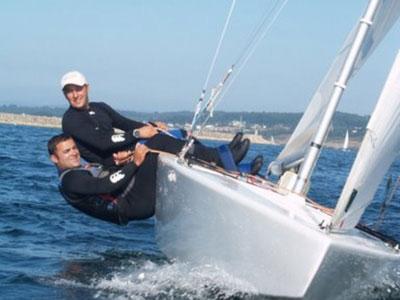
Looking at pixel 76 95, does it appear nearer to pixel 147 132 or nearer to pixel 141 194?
pixel 147 132

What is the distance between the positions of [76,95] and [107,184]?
2.99 feet

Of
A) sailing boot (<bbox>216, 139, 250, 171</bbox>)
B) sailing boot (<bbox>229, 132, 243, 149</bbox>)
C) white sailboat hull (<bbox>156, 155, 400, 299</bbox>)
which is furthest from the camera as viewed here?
sailing boot (<bbox>229, 132, 243, 149</bbox>)

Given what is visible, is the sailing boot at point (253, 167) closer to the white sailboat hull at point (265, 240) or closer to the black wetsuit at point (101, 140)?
the black wetsuit at point (101, 140)

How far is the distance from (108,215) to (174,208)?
0.89 meters

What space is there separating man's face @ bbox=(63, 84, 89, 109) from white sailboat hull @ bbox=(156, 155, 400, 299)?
108 centimetres

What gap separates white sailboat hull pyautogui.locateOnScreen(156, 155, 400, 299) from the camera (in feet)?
15.8

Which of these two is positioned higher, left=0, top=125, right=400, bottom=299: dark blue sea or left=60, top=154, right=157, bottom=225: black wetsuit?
left=60, top=154, right=157, bottom=225: black wetsuit

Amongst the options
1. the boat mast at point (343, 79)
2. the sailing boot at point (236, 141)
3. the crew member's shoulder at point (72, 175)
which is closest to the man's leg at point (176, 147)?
the sailing boot at point (236, 141)

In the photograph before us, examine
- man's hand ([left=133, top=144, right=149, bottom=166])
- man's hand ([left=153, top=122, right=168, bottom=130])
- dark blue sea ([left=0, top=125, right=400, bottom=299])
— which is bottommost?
dark blue sea ([left=0, top=125, right=400, bottom=299])

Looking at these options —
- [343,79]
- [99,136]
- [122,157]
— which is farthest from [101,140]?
[343,79]

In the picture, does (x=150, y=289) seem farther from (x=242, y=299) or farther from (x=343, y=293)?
(x=343, y=293)

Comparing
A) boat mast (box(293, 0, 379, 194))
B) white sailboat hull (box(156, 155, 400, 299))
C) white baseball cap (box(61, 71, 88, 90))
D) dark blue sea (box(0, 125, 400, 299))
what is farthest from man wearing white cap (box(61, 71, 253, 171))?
boat mast (box(293, 0, 379, 194))

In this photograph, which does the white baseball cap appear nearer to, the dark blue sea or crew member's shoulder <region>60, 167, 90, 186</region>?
crew member's shoulder <region>60, 167, 90, 186</region>

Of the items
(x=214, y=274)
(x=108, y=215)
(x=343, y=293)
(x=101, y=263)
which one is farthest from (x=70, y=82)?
(x=343, y=293)
